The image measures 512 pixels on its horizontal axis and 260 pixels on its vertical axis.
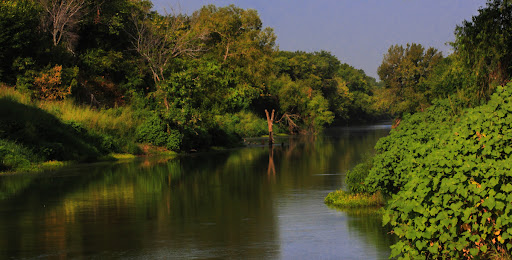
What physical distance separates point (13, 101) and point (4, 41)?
6.89 m

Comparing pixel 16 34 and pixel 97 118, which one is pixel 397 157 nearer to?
pixel 97 118

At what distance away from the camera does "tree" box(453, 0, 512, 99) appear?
2225cm

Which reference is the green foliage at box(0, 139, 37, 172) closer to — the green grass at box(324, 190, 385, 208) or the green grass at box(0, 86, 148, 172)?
the green grass at box(0, 86, 148, 172)

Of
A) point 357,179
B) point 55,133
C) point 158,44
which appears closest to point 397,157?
point 357,179

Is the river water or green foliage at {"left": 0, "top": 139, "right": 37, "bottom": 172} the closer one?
the river water

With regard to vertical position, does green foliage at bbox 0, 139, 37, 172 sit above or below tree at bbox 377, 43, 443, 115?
below

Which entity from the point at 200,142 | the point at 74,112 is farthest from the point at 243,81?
the point at 74,112

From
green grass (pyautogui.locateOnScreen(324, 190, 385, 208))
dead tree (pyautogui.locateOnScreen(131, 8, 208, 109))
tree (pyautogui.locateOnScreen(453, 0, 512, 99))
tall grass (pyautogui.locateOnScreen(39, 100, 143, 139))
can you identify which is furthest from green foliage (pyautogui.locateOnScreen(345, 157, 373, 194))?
dead tree (pyautogui.locateOnScreen(131, 8, 208, 109))

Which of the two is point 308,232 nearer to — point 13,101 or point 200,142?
point 13,101

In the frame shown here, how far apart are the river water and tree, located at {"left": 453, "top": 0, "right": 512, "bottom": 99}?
6764mm

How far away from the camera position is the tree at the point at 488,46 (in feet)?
73.0

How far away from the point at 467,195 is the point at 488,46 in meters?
14.3

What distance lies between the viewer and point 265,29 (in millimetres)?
75938

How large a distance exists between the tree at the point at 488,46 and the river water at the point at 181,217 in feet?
22.2
